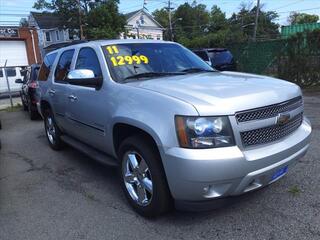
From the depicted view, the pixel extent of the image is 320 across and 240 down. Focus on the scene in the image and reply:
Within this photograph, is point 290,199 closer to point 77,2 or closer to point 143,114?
point 143,114

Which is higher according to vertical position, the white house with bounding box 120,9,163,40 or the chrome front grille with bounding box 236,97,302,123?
the white house with bounding box 120,9,163,40

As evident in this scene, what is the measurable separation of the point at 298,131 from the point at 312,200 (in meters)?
0.78

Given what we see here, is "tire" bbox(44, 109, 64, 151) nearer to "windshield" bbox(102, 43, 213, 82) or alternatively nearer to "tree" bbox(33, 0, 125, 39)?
"windshield" bbox(102, 43, 213, 82)

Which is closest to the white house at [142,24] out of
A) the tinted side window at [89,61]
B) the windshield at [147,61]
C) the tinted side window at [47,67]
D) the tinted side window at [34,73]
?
the tinted side window at [34,73]

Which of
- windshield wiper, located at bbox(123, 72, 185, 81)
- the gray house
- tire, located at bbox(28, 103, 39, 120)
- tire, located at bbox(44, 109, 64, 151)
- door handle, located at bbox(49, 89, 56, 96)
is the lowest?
tire, located at bbox(28, 103, 39, 120)

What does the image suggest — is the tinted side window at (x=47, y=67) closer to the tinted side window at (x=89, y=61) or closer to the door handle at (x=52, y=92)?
the door handle at (x=52, y=92)

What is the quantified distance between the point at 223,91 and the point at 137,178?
50.7 inches

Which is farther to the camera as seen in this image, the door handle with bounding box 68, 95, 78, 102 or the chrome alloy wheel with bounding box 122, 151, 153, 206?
the door handle with bounding box 68, 95, 78, 102

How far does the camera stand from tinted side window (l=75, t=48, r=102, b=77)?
184 inches

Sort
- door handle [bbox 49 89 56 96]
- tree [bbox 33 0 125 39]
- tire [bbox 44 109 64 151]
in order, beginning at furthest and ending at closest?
tree [bbox 33 0 125 39] → tire [bbox 44 109 64 151] → door handle [bbox 49 89 56 96]

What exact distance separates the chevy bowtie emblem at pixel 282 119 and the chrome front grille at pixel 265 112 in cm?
4

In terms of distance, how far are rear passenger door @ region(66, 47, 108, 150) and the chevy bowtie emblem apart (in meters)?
1.88

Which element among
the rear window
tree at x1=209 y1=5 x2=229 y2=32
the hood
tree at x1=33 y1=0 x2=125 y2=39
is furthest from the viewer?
tree at x1=209 y1=5 x2=229 y2=32

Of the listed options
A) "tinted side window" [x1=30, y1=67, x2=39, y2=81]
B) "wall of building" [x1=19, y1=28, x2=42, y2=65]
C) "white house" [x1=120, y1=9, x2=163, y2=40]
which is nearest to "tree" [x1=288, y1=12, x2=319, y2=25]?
"white house" [x1=120, y1=9, x2=163, y2=40]
